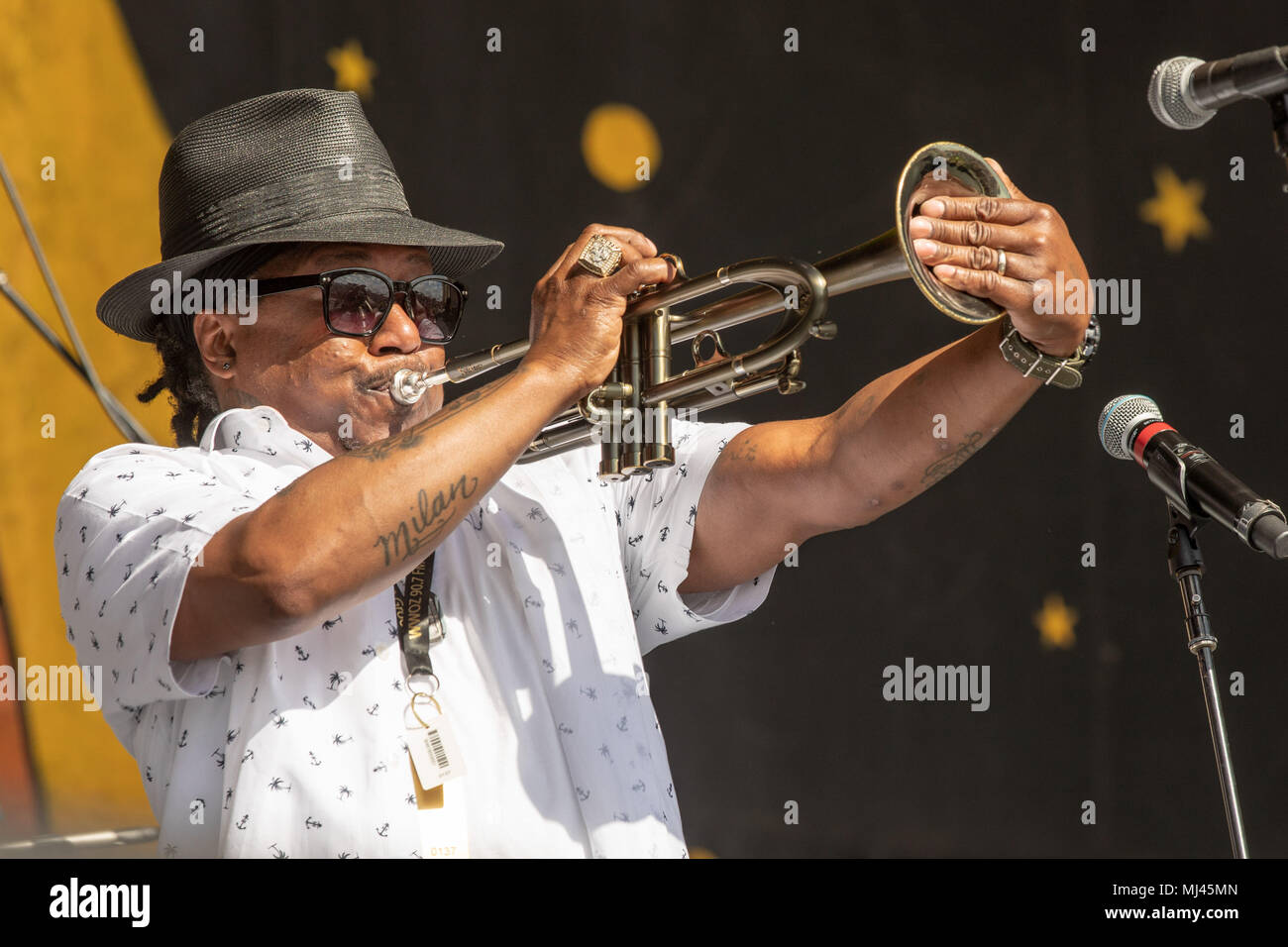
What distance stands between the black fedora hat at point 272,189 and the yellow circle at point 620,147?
1184 mm

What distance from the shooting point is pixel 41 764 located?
123 inches

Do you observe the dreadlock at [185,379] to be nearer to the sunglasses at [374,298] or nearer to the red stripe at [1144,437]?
the sunglasses at [374,298]

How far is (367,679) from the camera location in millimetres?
2119

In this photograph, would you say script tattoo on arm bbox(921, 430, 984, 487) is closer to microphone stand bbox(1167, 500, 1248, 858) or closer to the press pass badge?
microphone stand bbox(1167, 500, 1248, 858)

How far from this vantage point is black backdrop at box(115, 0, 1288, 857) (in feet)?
12.4

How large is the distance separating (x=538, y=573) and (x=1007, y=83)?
2.49 meters

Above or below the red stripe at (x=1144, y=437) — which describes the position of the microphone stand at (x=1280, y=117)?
above

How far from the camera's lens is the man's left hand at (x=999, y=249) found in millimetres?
1868

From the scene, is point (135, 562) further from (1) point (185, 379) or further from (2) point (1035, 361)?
(2) point (1035, 361)

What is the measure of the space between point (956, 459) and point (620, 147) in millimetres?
1980

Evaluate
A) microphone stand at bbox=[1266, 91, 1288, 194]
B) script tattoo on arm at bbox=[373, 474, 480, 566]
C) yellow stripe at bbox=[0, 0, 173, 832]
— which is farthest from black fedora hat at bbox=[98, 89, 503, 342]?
microphone stand at bbox=[1266, 91, 1288, 194]

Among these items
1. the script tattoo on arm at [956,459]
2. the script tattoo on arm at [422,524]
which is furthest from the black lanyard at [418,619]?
the script tattoo on arm at [956,459]

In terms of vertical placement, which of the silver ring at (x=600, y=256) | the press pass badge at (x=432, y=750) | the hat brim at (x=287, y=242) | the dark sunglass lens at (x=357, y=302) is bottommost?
the press pass badge at (x=432, y=750)
